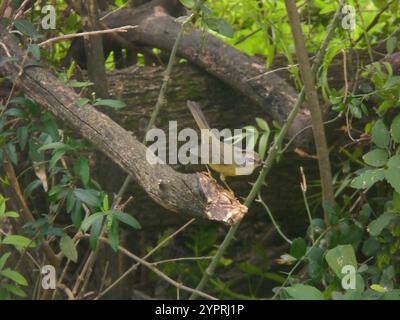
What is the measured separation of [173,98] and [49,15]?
581mm

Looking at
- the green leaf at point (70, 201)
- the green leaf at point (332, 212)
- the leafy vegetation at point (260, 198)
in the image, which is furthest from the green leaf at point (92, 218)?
the green leaf at point (332, 212)

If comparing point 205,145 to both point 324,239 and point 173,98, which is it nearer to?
point 324,239

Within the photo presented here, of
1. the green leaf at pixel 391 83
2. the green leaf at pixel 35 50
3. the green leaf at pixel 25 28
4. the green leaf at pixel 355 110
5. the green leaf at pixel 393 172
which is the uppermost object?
the green leaf at pixel 25 28

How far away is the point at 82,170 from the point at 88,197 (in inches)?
4.1

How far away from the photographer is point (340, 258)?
2244mm

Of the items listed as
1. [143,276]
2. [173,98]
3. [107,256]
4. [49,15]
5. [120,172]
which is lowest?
[143,276]

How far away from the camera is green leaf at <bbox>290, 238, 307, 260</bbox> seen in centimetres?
247

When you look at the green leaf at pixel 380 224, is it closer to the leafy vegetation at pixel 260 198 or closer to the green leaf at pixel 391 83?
the leafy vegetation at pixel 260 198

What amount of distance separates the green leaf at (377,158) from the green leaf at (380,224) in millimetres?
184

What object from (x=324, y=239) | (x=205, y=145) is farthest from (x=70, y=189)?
(x=324, y=239)

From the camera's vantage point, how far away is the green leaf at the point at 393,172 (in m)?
2.20

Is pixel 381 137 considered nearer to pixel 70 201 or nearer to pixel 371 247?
pixel 371 247

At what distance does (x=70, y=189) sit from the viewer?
2.35 meters
